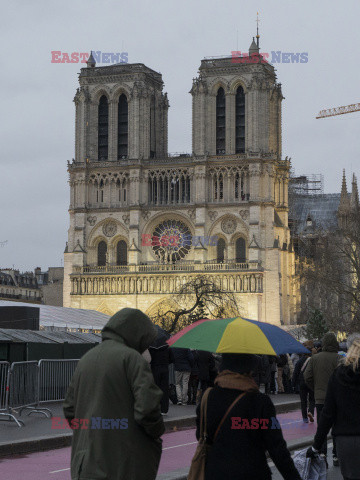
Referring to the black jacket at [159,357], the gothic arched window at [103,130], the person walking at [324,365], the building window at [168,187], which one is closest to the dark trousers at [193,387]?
the black jacket at [159,357]

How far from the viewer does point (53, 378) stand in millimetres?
19844

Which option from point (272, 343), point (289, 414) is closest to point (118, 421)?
point (272, 343)

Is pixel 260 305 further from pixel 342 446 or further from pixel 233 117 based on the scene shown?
pixel 342 446

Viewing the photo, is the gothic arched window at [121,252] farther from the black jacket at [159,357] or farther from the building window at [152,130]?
the black jacket at [159,357]

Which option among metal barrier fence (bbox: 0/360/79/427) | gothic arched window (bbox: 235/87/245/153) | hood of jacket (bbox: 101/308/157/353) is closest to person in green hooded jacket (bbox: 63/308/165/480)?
hood of jacket (bbox: 101/308/157/353)

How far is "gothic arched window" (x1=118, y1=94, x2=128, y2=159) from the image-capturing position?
7554 centimetres

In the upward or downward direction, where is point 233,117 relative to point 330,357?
upward

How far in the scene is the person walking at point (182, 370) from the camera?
22331 mm

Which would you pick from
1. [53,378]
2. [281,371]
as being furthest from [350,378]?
[281,371]

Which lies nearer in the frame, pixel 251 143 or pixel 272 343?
pixel 272 343

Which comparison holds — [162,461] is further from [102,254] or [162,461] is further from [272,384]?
[102,254]

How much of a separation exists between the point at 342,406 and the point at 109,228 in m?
67.3

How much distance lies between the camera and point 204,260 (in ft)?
233

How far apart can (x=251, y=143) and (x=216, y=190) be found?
430cm
